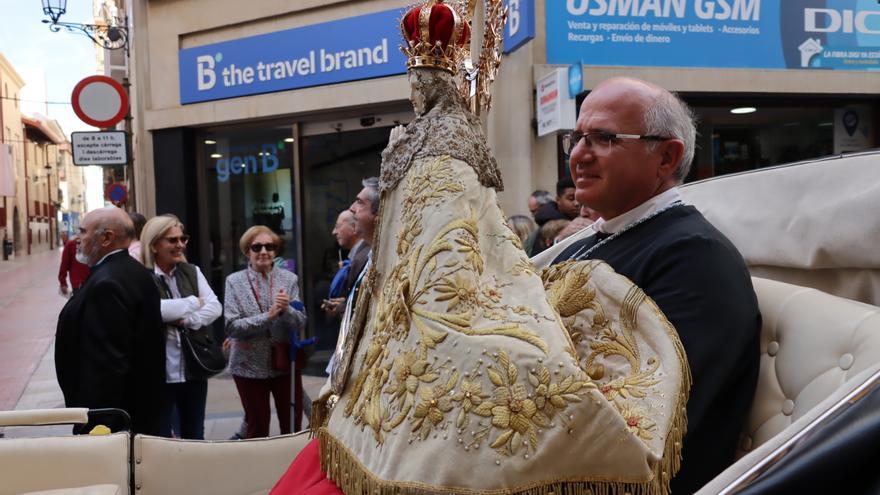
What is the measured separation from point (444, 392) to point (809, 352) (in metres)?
0.91

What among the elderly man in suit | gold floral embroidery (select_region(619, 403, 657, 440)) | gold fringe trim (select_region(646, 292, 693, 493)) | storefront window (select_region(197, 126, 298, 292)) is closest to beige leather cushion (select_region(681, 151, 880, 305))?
gold fringe trim (select_region(646, 292, 693, 493))

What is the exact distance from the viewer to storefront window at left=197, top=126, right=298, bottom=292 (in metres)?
8.39

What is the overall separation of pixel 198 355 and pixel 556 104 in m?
3.82

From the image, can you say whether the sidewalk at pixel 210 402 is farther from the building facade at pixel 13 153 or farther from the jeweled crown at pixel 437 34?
the building facade at pixel 13 153

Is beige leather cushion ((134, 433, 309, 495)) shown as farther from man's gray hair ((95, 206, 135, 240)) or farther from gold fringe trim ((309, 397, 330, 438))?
man's gray hair ((95, 206, 135, 240))

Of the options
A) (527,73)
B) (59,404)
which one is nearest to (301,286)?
(59,404)

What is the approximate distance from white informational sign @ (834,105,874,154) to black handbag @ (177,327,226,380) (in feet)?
24.2

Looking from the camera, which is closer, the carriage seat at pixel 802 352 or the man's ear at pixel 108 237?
the carriage seat at pixel 802 352

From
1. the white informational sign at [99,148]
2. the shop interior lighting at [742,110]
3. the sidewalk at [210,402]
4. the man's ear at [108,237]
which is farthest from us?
the white informational sign at [99,148]

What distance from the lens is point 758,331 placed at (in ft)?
5.45

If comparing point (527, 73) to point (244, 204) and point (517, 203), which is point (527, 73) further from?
point (244, 204)

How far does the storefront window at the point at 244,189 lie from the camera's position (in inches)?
330

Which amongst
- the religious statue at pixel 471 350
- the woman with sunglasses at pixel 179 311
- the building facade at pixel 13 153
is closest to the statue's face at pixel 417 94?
the religious statue at pixel 471 350

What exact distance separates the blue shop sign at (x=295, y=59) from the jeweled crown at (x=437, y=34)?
5504mm
